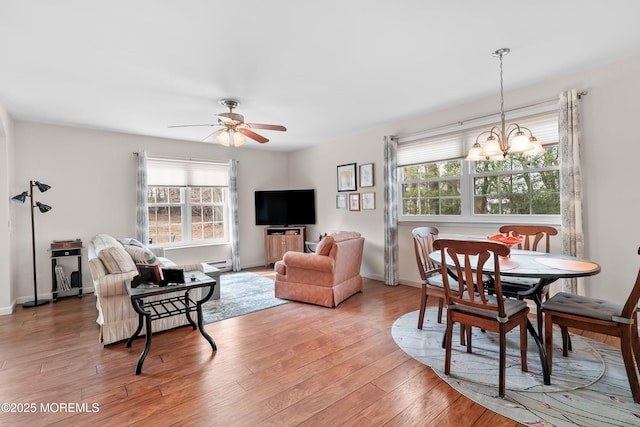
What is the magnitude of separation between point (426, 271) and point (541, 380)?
132 centimetres

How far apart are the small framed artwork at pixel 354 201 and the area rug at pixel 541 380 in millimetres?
2841

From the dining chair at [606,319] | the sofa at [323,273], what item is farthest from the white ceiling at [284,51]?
the dining chair at [606,319]

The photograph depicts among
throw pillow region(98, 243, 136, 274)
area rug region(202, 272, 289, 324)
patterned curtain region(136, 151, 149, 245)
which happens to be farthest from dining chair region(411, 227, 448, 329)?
patterned curtain region(136, 151, 149, 245)

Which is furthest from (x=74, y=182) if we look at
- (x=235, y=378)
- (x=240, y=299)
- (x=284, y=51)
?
(x=235, y=378)

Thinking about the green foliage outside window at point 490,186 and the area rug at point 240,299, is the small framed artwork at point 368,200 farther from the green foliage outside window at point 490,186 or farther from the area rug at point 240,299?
the area rug at point 240,299

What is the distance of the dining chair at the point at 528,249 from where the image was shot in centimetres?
243

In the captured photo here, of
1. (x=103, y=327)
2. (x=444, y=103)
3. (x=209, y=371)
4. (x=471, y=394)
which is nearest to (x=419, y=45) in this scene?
(x=444, y=103)

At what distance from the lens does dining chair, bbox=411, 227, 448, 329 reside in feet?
9.65

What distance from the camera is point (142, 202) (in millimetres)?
5066

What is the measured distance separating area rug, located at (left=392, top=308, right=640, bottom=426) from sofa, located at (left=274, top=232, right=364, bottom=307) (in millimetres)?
1126

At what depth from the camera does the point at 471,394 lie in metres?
2.04

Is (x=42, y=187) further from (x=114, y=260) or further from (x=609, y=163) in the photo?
(x=609, y=163)

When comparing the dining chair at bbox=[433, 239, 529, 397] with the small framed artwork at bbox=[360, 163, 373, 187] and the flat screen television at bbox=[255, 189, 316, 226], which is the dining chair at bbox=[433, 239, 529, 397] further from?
the flat screen television at bbox=[255, 189, 316, 226]

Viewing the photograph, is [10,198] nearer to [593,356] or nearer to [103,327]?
[103,327]
